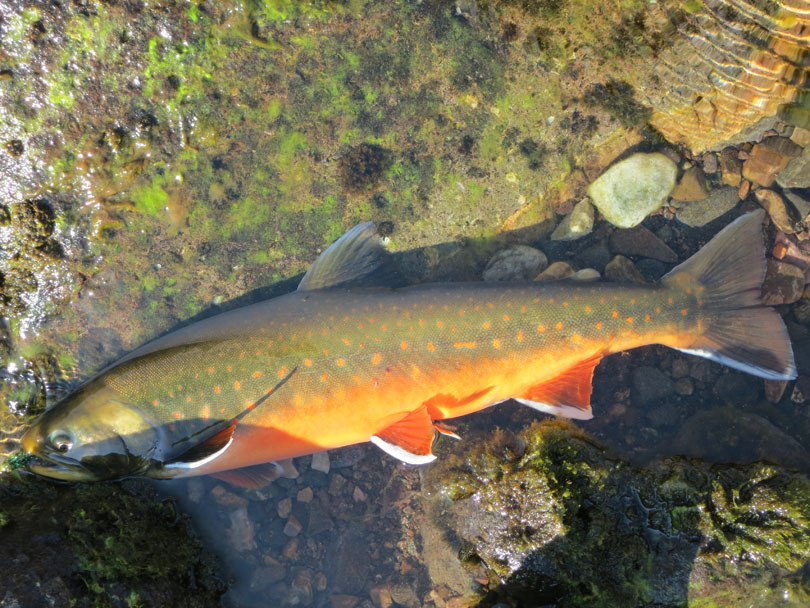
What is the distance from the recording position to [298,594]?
211 inches

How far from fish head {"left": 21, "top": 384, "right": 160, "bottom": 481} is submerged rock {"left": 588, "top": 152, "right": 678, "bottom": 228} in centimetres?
498

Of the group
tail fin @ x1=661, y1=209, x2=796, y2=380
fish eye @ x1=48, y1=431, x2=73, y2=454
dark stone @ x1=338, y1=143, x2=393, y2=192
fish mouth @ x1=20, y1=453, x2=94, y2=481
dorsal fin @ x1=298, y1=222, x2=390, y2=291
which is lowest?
tail fin @ x1=661, y1=209, x2=796, y2=380

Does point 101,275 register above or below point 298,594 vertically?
above

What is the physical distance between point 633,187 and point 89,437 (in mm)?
5750

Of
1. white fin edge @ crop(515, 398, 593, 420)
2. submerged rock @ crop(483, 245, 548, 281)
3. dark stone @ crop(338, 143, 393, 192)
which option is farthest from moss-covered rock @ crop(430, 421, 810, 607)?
dark stone @ crop(338, 143, 393, 192)

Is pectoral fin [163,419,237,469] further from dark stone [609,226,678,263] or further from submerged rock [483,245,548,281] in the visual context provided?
dark stone [609,226,678,263]

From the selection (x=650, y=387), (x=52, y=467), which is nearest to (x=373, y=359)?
(x=52, y=467)

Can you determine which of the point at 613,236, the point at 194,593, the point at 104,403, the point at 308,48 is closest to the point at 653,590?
the point at 613,236

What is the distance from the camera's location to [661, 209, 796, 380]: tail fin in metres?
4.50

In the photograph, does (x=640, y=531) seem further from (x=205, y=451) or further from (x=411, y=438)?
(x=205, y=451)

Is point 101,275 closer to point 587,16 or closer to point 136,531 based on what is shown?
point 136,531

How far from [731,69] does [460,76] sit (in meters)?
2.42

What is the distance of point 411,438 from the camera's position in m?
4.48

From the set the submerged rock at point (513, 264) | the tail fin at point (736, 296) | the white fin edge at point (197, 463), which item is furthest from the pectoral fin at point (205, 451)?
the tail fin at point (736, 296)
